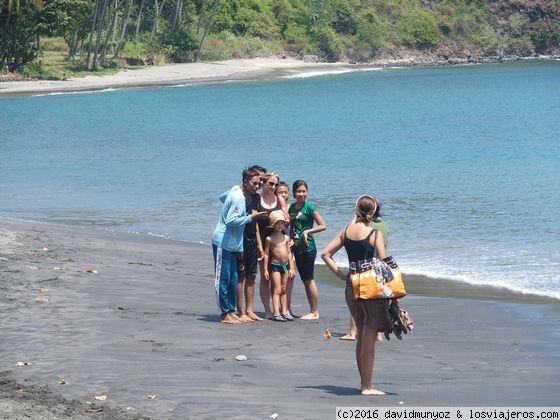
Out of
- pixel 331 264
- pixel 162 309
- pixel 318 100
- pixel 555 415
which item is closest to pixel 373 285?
pixel 331 264

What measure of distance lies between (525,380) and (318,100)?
5371 cm

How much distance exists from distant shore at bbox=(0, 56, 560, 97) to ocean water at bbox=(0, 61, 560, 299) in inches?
104

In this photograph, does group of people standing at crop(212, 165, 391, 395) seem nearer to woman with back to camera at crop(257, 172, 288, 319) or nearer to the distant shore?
woman with back to camera at crop(257, 172, 288, 319)

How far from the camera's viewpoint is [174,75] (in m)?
74.9

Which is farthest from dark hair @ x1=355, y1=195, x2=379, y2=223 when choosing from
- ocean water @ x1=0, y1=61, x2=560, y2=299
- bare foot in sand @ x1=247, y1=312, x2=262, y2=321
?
ocean water @ x1=0, y1=61, x2=560, y2=299

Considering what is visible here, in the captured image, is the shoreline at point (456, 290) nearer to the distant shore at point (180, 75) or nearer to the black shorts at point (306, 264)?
the black shorts at point (306, 264)

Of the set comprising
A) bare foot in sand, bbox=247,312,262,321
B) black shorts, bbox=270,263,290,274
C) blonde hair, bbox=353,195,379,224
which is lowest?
bare foot in sand, bbox=247,312,262,321

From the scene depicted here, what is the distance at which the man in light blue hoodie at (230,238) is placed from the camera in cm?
1026

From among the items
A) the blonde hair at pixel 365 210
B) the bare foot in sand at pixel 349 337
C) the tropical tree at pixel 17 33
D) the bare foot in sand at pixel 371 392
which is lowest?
the bare foot in sand at pixel 349 337

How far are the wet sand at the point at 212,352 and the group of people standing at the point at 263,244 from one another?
257mm

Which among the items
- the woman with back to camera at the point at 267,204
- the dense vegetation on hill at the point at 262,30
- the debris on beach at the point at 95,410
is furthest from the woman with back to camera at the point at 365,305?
the dense vegetation on hill at the point at 262,30

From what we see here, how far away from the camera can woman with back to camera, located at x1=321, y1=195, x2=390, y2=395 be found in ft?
25.0

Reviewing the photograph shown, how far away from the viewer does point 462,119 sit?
2002 inches

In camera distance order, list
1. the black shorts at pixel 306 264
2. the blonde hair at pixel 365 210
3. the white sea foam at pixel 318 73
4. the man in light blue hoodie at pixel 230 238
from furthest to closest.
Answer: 1. the white sea foam at pixel 318 73
2. the black shorts at pixel 306 264
3. the man in light blue hoodie at pixel 230 238
4. the blonde hair at pixel 365 210
